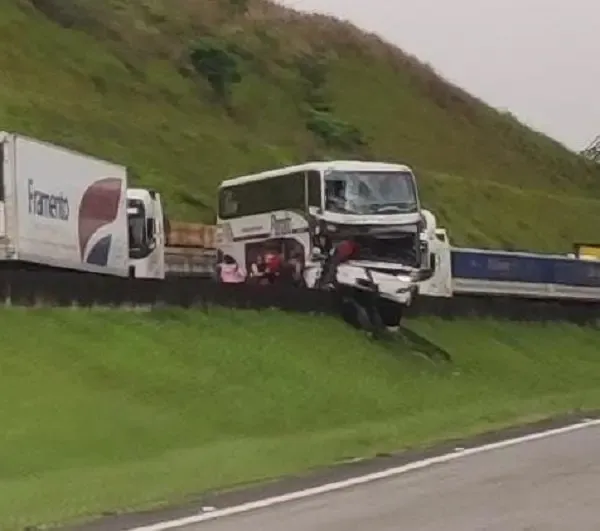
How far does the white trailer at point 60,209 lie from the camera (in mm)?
28203

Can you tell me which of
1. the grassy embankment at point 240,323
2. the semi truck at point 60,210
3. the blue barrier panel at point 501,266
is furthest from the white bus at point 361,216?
the blue barrier panel at point 501,266

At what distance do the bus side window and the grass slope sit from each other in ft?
11.7

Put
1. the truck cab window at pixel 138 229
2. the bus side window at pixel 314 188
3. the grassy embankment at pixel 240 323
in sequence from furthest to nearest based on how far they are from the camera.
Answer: the truck cab window at pixel 138 229
the bus side window at pixel 314 188
the grassy embankment at pixel 240 323

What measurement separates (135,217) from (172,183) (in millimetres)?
14676

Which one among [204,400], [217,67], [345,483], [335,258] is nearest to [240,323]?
[335,258]

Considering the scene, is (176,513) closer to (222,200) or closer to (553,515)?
(553,515)

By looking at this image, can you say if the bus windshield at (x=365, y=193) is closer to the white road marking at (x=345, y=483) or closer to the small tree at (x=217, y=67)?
the white road marking at (x=345, y=483)

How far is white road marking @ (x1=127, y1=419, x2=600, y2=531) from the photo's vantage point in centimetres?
1337

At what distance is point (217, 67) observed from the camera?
71.8 metres

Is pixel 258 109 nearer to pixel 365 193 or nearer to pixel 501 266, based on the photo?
pixel 501 266

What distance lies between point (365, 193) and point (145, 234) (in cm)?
527

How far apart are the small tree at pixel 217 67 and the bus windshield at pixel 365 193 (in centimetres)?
3528

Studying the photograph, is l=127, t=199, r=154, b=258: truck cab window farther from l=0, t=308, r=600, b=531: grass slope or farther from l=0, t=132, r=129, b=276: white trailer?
l=0, t=308, r=600, b=531: grass slope

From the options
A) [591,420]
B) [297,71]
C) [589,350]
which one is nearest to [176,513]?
[591,420]
